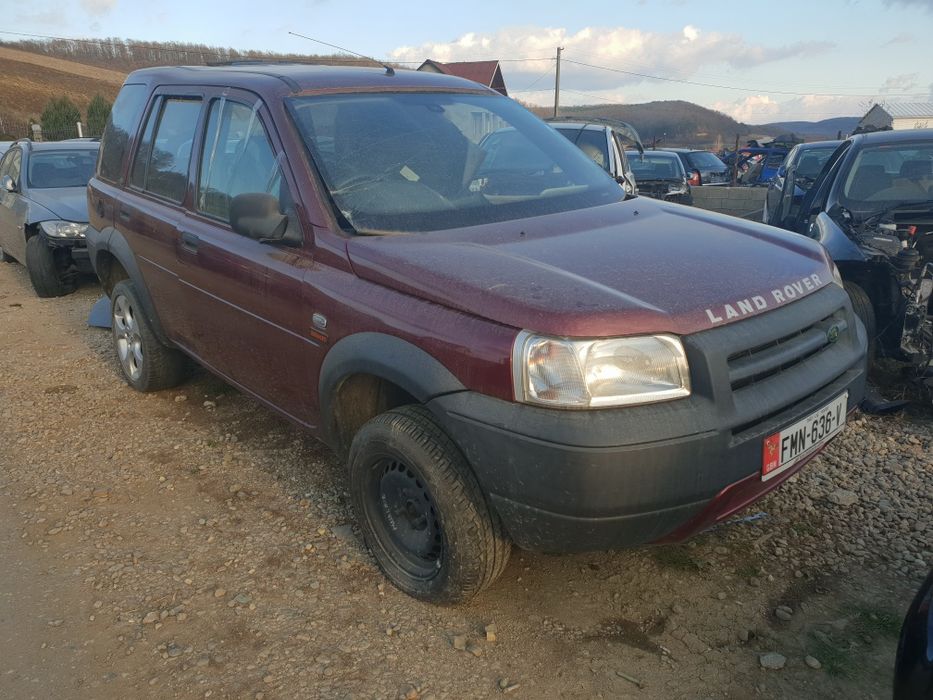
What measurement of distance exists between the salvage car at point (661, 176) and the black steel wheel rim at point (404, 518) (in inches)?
379

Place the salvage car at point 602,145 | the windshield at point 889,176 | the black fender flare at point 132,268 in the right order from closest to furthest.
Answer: the black fender flare at point 132,268
the windshield at point 889,176
the salvage car at point 602,145

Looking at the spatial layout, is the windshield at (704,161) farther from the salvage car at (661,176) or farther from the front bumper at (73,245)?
the front bumper at (73,245)

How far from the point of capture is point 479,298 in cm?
233

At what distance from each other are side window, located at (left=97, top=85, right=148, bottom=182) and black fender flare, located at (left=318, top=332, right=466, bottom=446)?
2.63 metres

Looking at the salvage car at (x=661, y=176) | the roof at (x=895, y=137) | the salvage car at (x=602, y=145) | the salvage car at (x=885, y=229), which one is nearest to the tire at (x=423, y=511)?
the salvage car at (x=885, y=229)

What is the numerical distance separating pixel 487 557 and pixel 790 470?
3.50 ft

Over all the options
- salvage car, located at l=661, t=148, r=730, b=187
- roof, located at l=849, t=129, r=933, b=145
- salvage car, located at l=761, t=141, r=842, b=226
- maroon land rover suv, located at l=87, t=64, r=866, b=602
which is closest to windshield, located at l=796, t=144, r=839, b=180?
salvage car, located at l=761, t=141, r=842, b=226

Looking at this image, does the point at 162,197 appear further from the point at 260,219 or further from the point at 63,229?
the point at 63,229

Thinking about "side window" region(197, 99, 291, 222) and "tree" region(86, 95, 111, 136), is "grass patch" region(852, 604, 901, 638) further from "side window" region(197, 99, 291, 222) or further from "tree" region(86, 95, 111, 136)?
"tree" region(86, 95, 111, 136)

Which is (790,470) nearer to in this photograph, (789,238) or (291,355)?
(789,238)

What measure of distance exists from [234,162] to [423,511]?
6.21ft

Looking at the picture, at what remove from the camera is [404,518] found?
2889 mm

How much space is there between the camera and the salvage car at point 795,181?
23.4 ft

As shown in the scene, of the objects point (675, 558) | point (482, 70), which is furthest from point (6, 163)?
point (482, 70)
